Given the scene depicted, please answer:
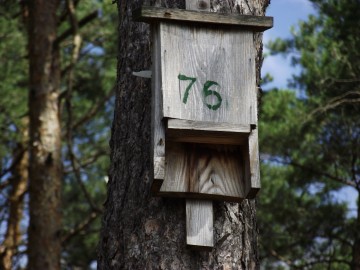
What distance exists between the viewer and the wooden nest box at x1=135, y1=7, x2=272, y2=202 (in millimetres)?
2738

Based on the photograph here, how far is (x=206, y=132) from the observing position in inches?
108

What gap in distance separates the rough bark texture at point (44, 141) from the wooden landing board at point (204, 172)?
5087 mm

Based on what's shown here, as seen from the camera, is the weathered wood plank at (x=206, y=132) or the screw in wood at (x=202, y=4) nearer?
the weathered wood plank at (x=206, y=132)

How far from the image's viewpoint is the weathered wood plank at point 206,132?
8.95 feet

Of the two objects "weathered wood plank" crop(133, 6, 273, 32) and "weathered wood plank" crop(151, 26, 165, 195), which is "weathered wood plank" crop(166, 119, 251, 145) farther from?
"weathered wood plank" crop(133, 6, 273, 32)

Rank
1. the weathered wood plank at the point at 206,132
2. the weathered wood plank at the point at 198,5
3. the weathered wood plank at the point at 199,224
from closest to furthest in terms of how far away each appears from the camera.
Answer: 1. the weathered wood plank at the point at 199,224
2. the weathered wood plank at the point at 206,132
3. the weathered wood plank at the point at 198,5

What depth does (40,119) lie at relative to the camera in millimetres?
8328

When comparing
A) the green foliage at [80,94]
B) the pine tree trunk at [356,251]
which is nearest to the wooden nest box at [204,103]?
the pine tree trunk at [356,251]

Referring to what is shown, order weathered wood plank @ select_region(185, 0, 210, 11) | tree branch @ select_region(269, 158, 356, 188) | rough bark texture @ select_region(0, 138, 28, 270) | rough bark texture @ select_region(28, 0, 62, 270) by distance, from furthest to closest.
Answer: rough bark texture @ select_region(0, 138, 28, 270), tree branch @ select_region(269, 158, 356, 188), rough bark texture @ select_region(28, 0, 62, 270), weathered wood plank @ select_region(185, 0, 210, 11)

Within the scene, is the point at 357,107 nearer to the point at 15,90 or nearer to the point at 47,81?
the point at 47,81

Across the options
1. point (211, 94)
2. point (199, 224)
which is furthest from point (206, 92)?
point (199, 224)

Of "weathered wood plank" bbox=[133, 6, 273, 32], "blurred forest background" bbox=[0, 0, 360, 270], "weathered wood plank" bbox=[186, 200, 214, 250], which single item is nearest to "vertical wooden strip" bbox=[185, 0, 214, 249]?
"weathered wood plank" bbox=[186, 200, 214, 250]

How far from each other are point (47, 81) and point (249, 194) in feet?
20.1

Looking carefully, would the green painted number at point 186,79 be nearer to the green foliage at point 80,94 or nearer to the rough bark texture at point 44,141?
the rough bark texture at point 44,141
